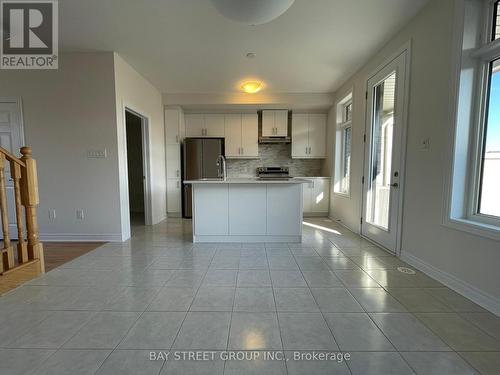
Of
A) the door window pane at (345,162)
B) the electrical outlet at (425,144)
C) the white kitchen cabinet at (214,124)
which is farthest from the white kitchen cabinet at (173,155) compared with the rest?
the electrical outlet at (425,144)

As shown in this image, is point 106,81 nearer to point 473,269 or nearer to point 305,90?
point 305,90

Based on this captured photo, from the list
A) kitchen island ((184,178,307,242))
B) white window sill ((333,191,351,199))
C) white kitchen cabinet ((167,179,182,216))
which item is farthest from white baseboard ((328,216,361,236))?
white kitchen cabinet ((167,179,182,216))

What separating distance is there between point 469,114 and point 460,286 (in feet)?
4.79

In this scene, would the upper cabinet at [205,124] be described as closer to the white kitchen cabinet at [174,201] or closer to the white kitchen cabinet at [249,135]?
the white kitchen cabinet at [249,135]

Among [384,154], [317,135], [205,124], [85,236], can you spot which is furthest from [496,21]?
[85,236]

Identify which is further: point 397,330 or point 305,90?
point 305,90

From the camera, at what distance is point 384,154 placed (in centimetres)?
309

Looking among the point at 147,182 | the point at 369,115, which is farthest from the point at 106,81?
the point at 369,115

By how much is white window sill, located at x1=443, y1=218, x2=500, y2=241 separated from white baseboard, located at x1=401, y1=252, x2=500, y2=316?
44 cm

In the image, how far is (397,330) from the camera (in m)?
1.47

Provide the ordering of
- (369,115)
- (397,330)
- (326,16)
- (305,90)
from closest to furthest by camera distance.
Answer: (397,330) < (326,16) < (369,115) < (305,90)

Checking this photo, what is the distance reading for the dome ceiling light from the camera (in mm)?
1558

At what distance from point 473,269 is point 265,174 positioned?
4092 mm

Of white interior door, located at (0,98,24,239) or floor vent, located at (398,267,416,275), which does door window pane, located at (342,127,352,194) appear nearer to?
floor vent, located at (398,267,416,275)
